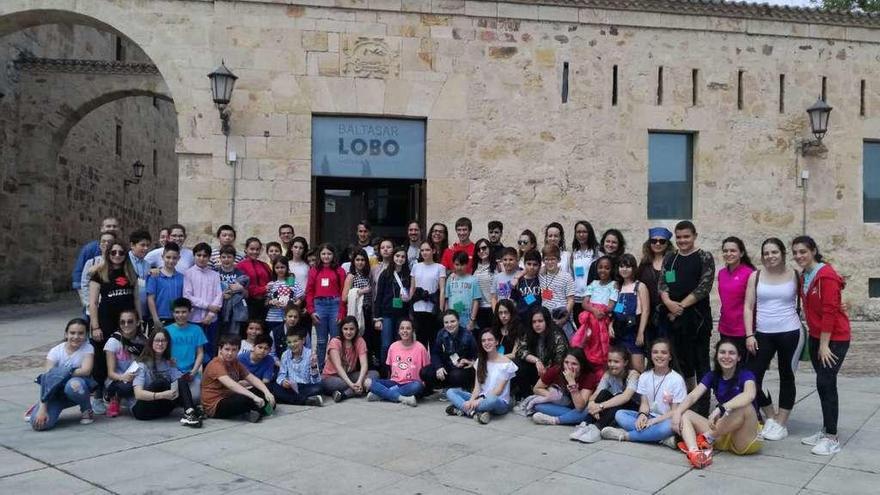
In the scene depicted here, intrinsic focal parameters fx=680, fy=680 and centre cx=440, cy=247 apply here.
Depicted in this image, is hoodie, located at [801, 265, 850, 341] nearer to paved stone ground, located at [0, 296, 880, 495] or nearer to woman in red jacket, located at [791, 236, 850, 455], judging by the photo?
woman in red jacket, located at [791, 236, 850, 455]

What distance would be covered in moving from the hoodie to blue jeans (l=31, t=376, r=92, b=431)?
554 centimetres

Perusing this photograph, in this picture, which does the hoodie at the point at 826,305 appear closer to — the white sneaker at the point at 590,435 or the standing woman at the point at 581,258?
the white sneaker at the point at 590,435

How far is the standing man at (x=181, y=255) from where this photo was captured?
22.3 ft

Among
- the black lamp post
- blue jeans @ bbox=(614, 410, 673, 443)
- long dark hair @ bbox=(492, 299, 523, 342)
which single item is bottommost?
blue jeans @ bbox=(614, 410, 673, 443)

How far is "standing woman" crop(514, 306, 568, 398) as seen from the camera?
19.9 ft

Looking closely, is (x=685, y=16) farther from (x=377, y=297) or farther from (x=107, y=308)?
(x=107, y=308)

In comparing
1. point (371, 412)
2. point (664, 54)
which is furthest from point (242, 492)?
point (664, 54)

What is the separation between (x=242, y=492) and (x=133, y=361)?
2.45 metres

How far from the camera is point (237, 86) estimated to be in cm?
1027

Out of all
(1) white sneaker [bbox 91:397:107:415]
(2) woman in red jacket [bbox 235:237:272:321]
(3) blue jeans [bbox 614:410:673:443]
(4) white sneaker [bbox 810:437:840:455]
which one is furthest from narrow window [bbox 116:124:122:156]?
(4) white sneaker [bbox 810:437:840:455]

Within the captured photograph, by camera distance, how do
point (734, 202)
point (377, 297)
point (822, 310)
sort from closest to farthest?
point (822, 310) → point (377, 297) → point (734, 202)

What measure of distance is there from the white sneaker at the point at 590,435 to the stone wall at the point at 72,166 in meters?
15.1

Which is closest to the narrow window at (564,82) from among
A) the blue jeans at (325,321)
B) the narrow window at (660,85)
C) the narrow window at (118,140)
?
the narrow window at (660,85)

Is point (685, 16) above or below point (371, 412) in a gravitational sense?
above
